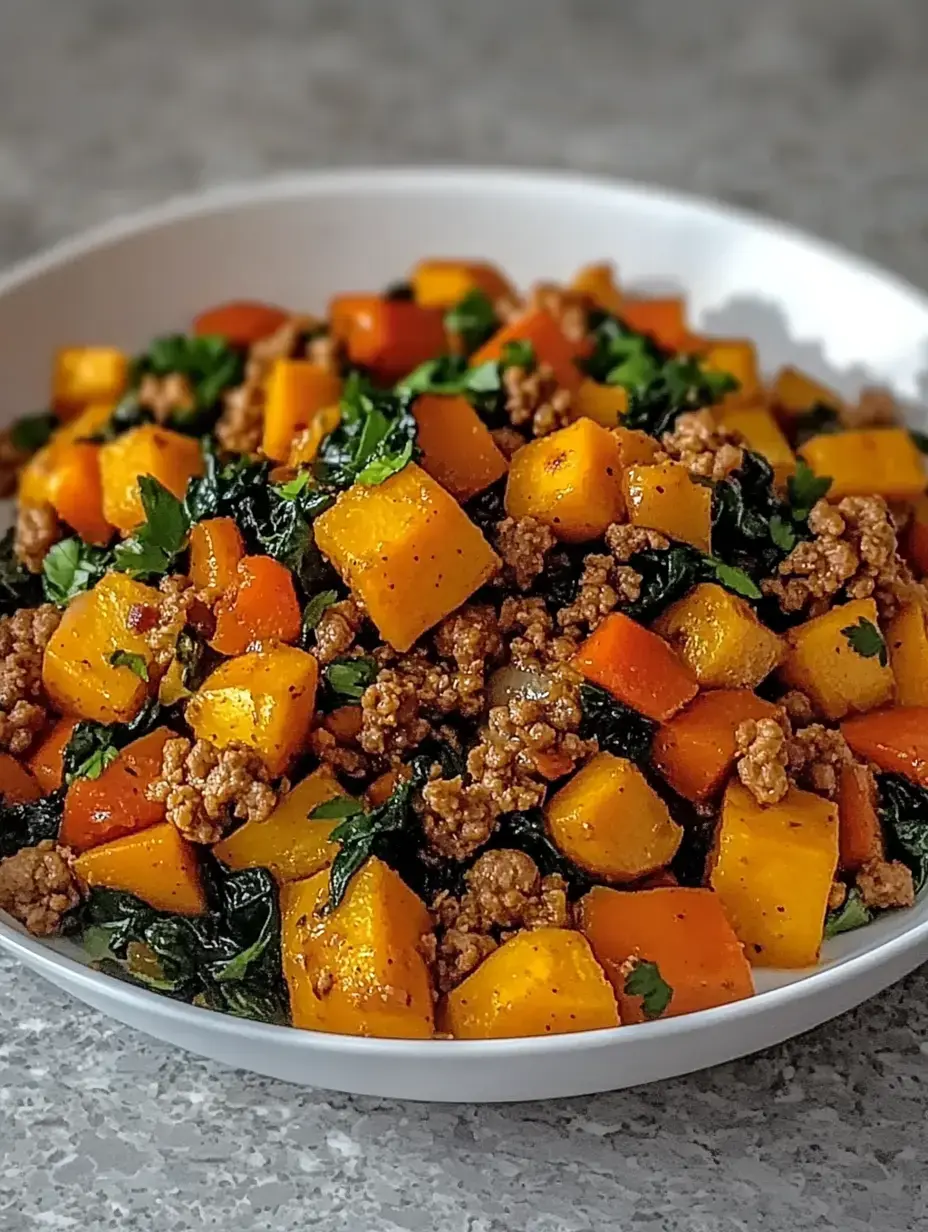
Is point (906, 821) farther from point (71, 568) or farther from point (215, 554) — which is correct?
point (71, 568)

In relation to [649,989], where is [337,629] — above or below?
above

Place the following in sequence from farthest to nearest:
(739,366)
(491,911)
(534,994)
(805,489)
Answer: (739,366)
(805,489)
(491,911)
(534,994)

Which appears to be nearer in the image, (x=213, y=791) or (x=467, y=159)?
(x=213, y=791)

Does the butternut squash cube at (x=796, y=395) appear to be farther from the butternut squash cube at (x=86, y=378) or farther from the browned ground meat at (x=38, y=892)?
the browned ground meat at (x=38, y=892)

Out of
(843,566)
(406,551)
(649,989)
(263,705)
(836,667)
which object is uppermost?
(406,551)

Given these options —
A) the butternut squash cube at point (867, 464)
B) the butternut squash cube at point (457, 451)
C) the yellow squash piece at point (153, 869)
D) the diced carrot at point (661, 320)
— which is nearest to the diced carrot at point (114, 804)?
the yellow squash piece at point (153, 869)

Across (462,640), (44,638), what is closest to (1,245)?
(44,638)

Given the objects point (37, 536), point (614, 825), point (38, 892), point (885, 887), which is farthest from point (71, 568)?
point (885, 887)
